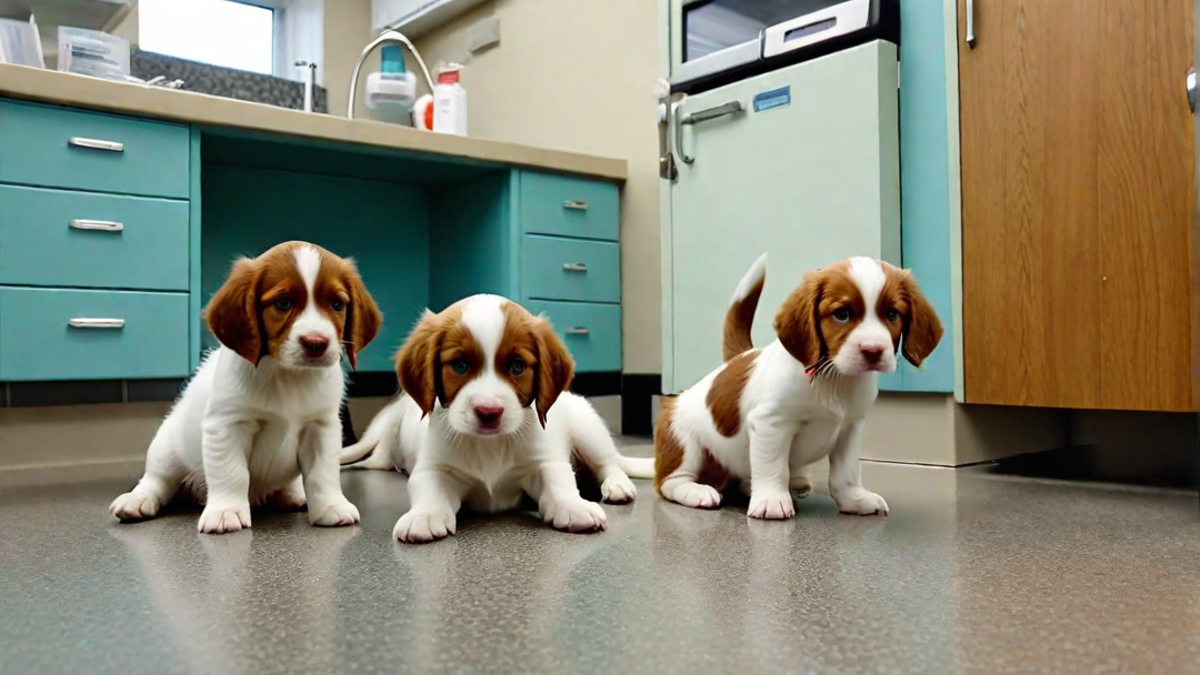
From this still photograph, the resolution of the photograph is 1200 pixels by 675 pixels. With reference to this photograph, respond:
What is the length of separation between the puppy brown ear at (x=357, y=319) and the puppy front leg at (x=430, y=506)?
0.22 metres

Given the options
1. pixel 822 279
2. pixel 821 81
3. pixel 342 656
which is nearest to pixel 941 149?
pixel 821 81

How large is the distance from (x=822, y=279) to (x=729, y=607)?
2.07ft

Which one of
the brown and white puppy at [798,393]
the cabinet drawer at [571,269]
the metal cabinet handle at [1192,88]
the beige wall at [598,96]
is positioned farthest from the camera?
the beige wall at [598,96]

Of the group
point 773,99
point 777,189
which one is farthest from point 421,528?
point 773,99

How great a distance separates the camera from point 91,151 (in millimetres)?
2418

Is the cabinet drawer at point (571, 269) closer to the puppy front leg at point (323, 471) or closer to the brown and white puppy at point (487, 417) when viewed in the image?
the brown and white puppy at point (487, 417)

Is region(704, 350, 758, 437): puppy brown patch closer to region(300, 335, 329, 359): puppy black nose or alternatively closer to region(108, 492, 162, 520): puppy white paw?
region(300, 335, 329, 359): puppy black nose

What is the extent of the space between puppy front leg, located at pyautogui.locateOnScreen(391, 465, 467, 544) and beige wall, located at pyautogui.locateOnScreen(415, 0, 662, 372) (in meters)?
1.87

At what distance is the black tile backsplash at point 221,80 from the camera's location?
154 inches

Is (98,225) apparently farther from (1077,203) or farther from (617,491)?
(1077,203)

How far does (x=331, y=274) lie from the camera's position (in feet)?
4.63

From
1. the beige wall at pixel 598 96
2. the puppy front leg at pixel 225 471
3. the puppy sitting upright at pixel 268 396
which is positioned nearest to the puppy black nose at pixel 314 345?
the puppy sitting upright at pixel 268 396

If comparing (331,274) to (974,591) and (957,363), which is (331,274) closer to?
(974,591)

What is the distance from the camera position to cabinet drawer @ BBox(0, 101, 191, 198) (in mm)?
2324
